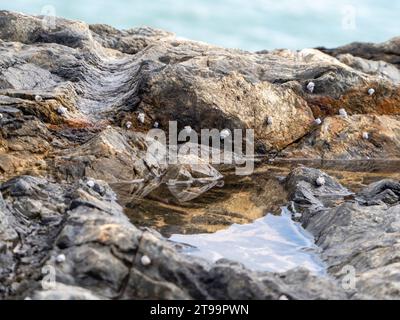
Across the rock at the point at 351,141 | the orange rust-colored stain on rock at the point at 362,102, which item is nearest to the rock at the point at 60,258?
the rock at the point at 351,141

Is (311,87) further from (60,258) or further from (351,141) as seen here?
(60,258)

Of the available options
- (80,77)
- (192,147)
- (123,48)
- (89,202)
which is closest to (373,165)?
(192,147)

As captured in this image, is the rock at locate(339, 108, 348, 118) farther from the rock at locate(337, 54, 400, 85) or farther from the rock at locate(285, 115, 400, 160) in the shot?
the rock at locate(337, 54, 400, 85)

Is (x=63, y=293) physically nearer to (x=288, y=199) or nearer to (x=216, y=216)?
(x=216, y=216)

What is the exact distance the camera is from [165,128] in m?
18.3

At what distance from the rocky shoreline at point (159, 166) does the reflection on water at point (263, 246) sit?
0.28 m

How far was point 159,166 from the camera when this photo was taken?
51.8 ft

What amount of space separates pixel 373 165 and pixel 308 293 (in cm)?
1181

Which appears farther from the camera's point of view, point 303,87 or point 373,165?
point 303,87

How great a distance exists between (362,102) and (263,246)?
461 inches

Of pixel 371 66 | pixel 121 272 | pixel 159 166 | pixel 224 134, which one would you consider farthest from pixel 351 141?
pixel 371 66

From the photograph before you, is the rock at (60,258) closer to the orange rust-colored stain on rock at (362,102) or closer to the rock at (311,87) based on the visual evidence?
the orange rust-colored stain on rock at (362,102)

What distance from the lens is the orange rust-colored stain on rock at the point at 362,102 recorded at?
2017 centimetres

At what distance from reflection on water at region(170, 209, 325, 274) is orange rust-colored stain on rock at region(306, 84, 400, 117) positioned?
9.03 metres
